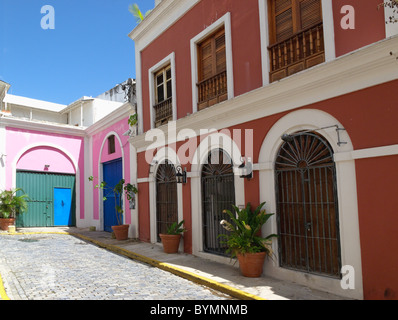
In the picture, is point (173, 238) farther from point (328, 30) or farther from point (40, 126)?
point (40, 126)

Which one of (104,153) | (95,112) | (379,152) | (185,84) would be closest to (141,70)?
(185,84)

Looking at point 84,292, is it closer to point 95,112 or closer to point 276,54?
point 276,54

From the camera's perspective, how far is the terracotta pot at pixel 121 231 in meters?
10.8

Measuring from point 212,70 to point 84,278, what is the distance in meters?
5.35

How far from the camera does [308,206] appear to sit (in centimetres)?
570

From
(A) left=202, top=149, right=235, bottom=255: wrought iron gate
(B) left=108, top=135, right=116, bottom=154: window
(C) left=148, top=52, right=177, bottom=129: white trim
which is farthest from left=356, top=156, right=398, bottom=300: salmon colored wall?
(B) left=108, top=135, right=116, bottom=154: window

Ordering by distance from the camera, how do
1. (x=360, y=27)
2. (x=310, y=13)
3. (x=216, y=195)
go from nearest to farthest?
1. (x=360, y=27)
2. (x=310, y=13)
3. (x=216, y=195)

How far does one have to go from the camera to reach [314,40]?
5.83 meters

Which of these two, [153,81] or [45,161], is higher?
[153,81]

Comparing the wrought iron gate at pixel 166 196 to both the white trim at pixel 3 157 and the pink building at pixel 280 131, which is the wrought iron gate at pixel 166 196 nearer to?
the pink building at pixel 280 131

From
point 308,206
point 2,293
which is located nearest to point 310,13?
point 308,206

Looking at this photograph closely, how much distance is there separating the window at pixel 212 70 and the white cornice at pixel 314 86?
0.52 metres

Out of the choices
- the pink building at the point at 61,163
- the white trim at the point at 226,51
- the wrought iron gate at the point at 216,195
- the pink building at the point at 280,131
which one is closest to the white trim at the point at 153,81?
the pink building at the point at 280,131

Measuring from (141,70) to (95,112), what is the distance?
10.3 meters
